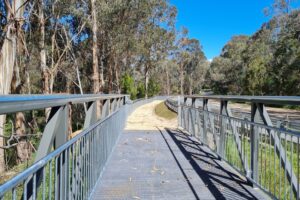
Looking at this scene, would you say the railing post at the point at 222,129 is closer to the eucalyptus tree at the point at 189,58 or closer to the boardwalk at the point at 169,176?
the boardwalk at the point at 169,176

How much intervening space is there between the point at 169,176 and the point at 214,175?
701 mm

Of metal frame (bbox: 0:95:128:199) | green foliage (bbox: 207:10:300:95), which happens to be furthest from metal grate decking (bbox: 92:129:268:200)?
green foliage (bbox: 207:10:300:95)

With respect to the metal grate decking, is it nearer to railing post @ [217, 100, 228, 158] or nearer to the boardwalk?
the boardwalk

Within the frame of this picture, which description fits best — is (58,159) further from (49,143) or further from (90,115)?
(90,115)

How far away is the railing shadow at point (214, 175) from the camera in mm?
4395

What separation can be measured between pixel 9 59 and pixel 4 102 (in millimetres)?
8568

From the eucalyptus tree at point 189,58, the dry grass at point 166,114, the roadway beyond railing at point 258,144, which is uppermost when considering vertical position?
the eucalyptus tree at point 189,58

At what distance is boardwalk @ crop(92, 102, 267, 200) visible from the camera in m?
4.39

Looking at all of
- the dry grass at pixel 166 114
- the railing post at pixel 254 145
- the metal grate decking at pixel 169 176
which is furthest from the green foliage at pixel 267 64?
the railing post at pixel 254 145

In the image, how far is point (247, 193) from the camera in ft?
14.4

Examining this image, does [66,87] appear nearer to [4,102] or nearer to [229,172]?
[229,172]

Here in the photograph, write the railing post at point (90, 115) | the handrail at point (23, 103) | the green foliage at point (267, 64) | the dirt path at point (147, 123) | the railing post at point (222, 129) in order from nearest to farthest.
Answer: the handrail at point (23, 103)
the railing post at point (90, 115)
the railing post at point (222, 129)
the dirt path at point (147, 123)
the green foliage at point (267, 64)

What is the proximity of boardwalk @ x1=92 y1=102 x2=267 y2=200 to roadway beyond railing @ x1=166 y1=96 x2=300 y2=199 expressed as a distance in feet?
0.69

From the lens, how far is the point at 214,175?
17.4 feet
